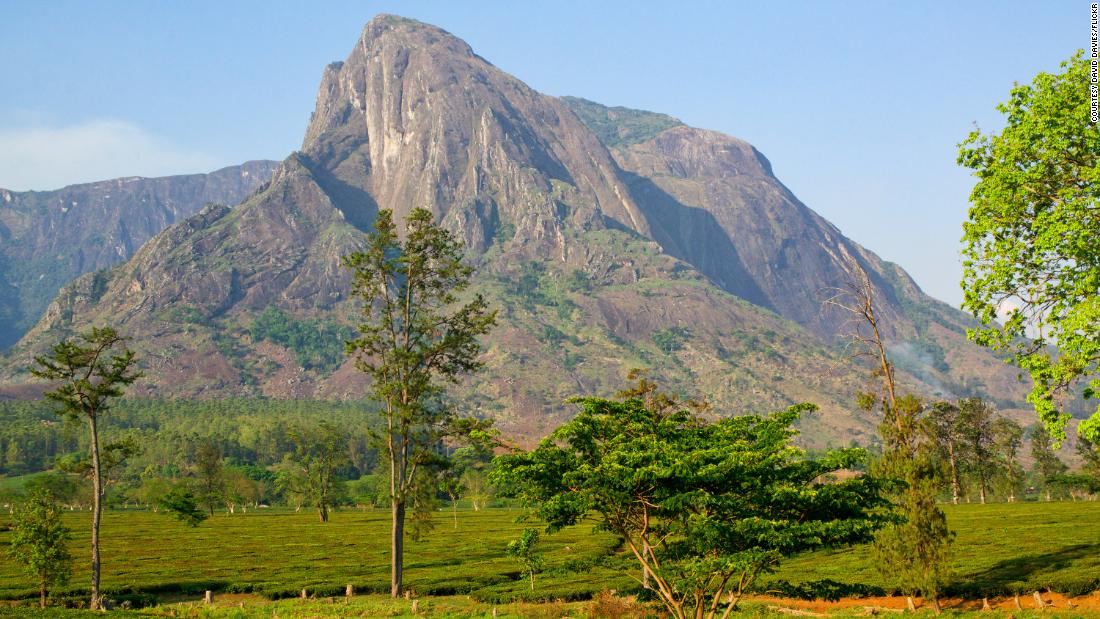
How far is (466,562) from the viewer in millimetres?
83562

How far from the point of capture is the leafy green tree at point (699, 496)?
998 inches

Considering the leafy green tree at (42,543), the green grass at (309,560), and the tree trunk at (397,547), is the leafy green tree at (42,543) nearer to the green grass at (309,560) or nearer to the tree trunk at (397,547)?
the green grass at (309,560)

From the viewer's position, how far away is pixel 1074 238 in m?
26.1

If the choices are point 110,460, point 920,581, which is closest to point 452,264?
point 110,460

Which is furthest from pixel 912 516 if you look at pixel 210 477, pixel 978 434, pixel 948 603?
pixel 210 477

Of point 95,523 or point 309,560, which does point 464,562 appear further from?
point 95,523

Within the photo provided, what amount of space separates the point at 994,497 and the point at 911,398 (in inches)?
6625

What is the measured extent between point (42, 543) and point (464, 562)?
3890cm

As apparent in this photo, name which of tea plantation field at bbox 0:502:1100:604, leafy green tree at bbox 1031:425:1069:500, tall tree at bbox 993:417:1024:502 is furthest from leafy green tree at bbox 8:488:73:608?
leafy green tree at bbox 1031:425:1069:500

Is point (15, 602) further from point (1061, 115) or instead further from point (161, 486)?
point (161, 486)

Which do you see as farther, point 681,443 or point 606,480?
point 681,443

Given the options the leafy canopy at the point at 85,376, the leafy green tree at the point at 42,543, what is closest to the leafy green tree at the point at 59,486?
the leafy green tree at the point at 42,543

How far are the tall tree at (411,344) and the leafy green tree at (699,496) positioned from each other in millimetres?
26358

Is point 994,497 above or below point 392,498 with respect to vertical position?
below
